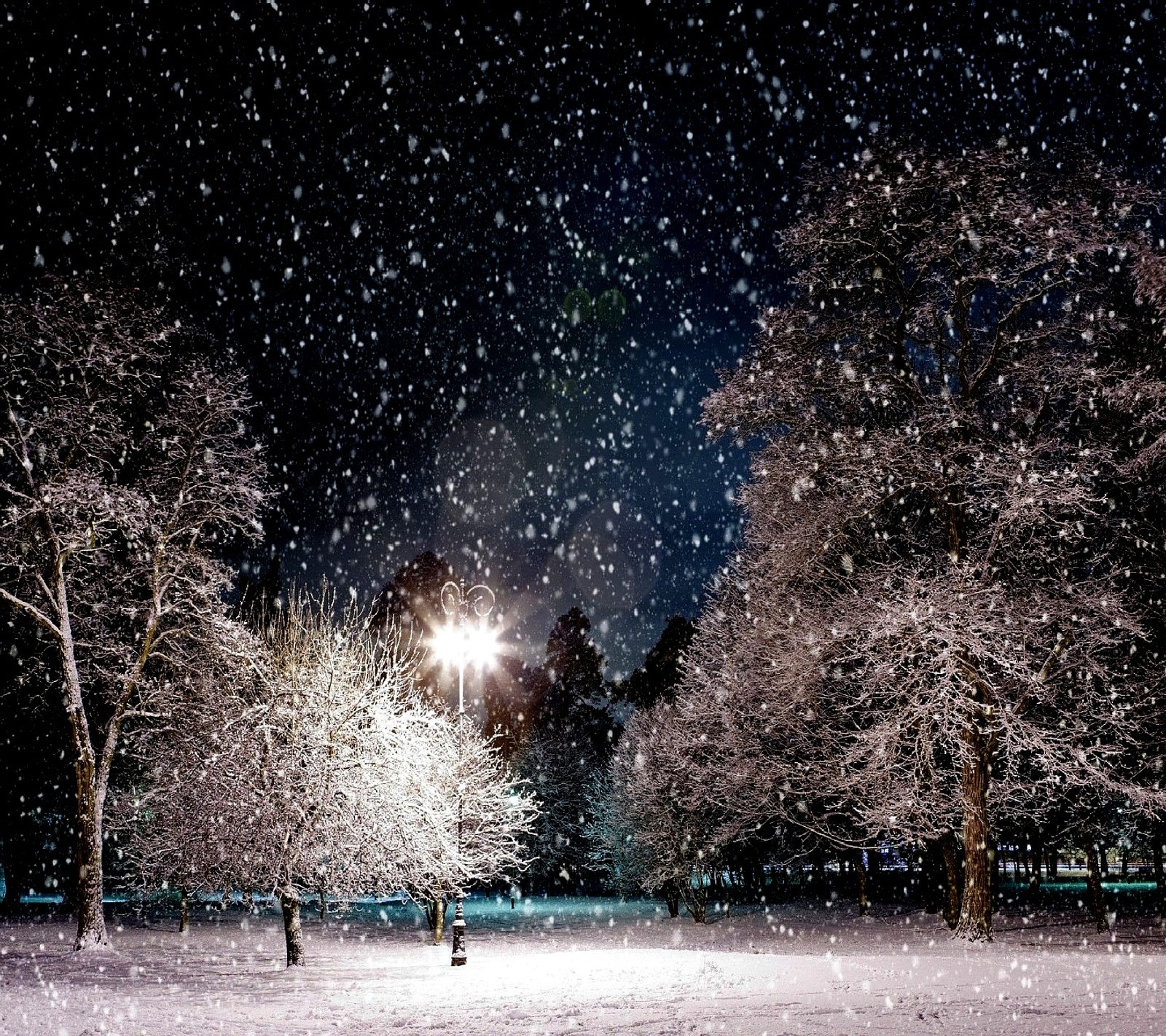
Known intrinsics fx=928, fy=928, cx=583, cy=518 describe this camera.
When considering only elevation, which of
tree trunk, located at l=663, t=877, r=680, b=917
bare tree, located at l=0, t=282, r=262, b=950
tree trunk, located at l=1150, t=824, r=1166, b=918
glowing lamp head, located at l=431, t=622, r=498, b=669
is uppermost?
bare tree, located at l=0, t=282, r=262, b=950

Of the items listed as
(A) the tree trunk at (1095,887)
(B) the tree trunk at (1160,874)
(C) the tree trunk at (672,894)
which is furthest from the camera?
(C) the tree trunk at (672,894)

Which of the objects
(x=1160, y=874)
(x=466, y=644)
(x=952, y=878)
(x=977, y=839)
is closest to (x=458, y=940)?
(x=466, y=644)

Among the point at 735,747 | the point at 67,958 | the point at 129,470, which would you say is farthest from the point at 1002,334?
the point at 67,958

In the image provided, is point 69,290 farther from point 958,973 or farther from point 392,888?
point 958,973

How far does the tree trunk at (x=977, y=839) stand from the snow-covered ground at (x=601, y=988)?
0.55 metres

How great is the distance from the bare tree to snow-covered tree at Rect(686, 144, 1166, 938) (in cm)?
1073

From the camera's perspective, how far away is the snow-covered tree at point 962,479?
49.0 ft

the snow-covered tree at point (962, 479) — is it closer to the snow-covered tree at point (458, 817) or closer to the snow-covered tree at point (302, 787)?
the snow-covered tree at point (458, 817)

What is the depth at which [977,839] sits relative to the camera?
51.9 ft

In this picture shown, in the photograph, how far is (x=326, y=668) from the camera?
15.7 meters


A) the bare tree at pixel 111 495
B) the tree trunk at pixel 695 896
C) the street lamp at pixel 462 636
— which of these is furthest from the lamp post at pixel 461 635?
the tree trunk at pixel 695 896

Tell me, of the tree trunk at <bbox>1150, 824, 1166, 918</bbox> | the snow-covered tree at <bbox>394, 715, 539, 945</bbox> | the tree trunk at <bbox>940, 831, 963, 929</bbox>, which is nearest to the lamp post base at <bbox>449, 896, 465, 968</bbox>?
the snow-covered tree at <bbox>394, 715, 539, 945</bbox>

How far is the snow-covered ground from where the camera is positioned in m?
8.95

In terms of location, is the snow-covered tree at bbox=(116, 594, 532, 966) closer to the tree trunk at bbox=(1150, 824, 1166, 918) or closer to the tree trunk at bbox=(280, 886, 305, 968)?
the tree trunk at bbox=(280, 886, 305, 968)
